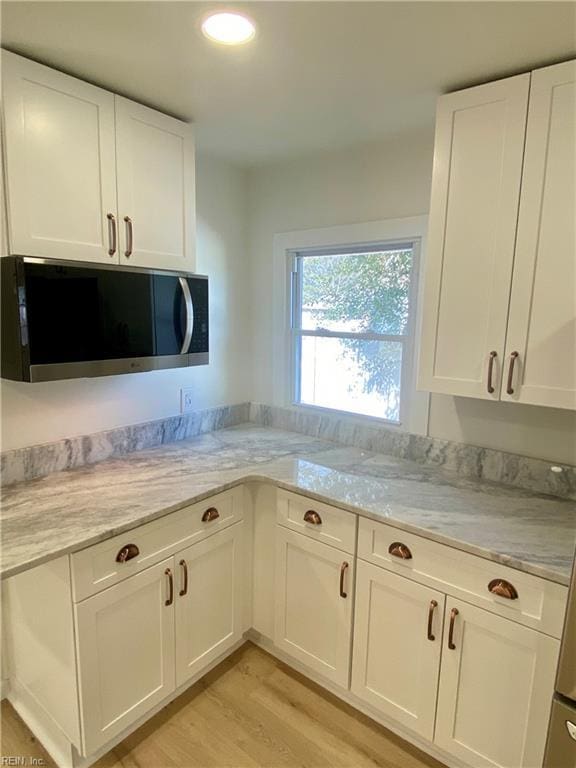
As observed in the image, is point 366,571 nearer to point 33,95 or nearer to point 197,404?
point 197,404

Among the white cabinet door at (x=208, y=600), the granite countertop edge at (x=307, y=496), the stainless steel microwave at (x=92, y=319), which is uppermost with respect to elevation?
the stainless steel microwave at (x=92, y=319)

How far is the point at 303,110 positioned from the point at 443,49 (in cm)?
60

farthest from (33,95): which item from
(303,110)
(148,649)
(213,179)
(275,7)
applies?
(148,649)

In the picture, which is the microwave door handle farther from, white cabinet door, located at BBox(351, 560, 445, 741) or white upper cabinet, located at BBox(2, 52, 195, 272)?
white cabinet door, located at BBox(351, 560, 445, 741)

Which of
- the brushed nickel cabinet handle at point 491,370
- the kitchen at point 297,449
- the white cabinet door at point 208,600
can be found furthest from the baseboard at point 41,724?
the brushed nickel cabinet handle at point 491,370

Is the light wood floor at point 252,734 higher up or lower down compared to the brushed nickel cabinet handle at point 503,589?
lower down

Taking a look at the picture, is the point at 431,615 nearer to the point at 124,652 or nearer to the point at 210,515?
the point at 210,515

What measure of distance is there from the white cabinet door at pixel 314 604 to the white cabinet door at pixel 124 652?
49 centimetres

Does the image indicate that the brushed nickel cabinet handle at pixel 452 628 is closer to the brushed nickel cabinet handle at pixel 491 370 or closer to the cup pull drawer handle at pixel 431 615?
the cup pull drawer handle at pixel 431 615

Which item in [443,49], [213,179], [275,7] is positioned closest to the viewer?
[275,7]

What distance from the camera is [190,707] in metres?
1.86

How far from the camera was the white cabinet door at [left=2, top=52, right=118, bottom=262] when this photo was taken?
1427mm

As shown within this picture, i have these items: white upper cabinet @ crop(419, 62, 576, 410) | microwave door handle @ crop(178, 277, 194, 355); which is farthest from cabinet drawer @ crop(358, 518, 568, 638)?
microwave door handle @ crop(178, 277, 194, 355)

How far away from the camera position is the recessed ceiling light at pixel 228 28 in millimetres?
1215
